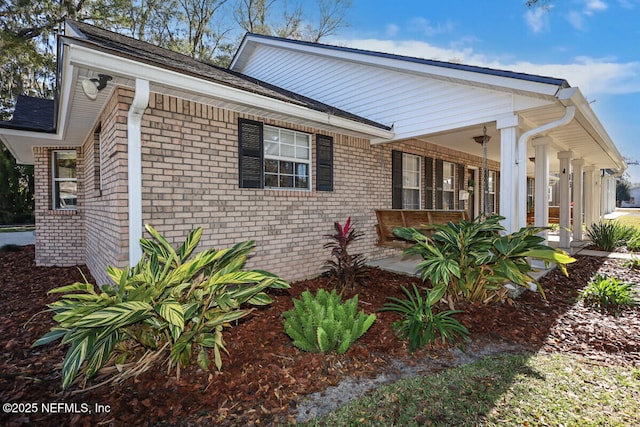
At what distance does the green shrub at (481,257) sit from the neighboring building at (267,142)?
145cm

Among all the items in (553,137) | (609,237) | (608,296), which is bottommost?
(608,296)

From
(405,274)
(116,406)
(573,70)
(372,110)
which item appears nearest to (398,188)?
(372,110)

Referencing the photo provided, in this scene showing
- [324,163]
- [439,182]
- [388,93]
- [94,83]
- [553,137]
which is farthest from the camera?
[439,182]

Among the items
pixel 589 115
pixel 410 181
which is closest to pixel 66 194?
pixel 410 181

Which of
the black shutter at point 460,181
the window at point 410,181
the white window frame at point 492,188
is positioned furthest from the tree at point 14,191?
the white window frame at point 492,188

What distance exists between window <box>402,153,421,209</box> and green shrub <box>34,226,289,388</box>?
19.1 feet

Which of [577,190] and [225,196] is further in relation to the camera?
[577,190]

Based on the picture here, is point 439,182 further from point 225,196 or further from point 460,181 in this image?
point 225,196

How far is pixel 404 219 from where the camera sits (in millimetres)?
6230

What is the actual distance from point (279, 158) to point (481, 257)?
11.0 feet

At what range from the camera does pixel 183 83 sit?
12.1 ft

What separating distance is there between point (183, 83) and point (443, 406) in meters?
4.02

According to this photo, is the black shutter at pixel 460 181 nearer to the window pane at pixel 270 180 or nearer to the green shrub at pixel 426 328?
A: the window pane at pixel 270 180

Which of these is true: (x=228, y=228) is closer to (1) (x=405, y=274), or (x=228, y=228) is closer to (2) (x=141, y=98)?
(2) (x=141, y=98)
